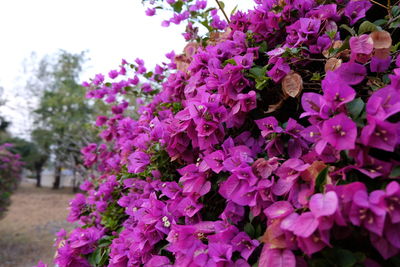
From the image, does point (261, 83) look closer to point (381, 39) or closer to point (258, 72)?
point (258, 72)

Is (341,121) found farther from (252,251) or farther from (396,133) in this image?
(252,251)

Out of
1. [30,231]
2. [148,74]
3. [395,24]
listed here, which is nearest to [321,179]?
[395,24]

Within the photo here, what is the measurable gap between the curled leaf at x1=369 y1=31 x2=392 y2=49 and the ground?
3923 millimetres

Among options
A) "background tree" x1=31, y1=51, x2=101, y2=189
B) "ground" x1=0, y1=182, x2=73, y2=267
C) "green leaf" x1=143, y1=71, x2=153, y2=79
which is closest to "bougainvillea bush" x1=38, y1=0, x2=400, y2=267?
"green leaf" x1=143, y1=71, x2=153, y2=79

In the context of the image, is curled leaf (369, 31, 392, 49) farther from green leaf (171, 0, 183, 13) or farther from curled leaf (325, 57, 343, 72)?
green leaf (171, 0, 183, 13)

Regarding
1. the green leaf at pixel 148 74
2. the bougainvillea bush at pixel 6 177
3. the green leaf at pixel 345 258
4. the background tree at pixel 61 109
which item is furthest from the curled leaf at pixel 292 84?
the background tree at pixel 61 109

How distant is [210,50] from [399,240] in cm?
84

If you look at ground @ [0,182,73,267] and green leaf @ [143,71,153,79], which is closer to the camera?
green leaf @ [143,71,153,79]

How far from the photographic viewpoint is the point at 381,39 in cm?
71

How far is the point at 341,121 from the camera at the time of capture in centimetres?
56

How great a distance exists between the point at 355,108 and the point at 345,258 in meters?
0.30

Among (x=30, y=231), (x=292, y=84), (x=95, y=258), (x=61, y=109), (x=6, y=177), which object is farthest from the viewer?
(x=61, y=109)

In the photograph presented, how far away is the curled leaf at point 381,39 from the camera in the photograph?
701 millimetres

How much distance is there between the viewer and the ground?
200 inches
